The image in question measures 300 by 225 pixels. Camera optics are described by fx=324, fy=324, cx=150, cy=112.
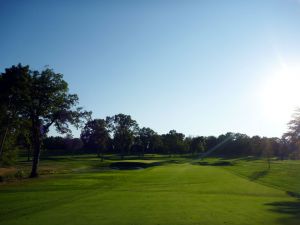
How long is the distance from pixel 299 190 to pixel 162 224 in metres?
25.3

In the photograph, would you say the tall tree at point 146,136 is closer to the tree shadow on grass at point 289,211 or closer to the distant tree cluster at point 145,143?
the distant tree cluster at point 145,143

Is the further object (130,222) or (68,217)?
(68,217)

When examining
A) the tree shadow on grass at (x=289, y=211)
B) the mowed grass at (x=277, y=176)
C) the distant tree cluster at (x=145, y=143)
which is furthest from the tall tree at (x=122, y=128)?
the tree shadow on grass at (x=289, y=211)

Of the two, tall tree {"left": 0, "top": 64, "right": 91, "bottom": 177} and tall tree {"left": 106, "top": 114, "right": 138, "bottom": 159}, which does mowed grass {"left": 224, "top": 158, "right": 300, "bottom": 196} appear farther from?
tall tree {"left": 106, "top": 114, "right": 138, "bottom": 159}

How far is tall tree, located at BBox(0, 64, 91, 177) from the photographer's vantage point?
50.8 m

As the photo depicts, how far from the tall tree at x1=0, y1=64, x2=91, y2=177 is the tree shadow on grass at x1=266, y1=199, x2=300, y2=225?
133 ft

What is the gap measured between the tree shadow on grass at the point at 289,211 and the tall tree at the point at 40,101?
40.5 meters

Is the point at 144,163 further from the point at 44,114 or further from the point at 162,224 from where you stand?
the point at 162,224

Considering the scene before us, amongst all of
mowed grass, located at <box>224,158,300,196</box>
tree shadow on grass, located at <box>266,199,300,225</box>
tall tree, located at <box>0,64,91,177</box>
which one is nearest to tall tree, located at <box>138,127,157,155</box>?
mowed grass, located at <box>224,158,300,196</box>

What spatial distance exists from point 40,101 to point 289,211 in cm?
4470

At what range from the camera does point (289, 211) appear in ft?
73.9

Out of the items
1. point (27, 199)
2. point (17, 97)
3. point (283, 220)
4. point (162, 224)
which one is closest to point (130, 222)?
point (162, 224)

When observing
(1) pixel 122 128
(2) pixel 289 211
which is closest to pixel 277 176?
(2) pixel 289 211

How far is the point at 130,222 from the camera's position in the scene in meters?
18.0
